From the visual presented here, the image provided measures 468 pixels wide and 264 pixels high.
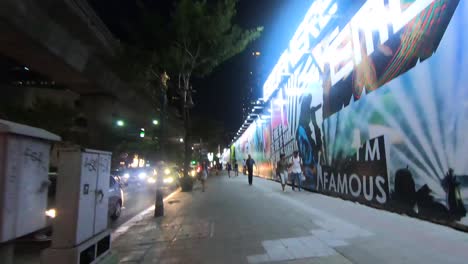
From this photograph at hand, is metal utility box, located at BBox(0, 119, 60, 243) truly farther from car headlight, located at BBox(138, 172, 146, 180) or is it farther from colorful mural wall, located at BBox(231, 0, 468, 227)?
car headlight, located at BBox(138, 172, 146, 180)

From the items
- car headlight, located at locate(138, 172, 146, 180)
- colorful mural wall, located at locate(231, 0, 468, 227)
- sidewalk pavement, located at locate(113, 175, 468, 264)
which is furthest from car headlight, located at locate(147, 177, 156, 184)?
→ sidewalk pavement, located at locate(113, 175, 468, 264)

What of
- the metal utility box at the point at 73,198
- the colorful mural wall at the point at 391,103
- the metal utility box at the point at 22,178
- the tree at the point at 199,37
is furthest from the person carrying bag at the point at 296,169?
the metal utility box at the point at 22,178

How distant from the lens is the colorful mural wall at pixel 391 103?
Answer: 6227mm

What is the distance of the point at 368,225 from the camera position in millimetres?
7316

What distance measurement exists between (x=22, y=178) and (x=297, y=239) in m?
4.67

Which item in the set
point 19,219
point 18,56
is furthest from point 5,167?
point 18,56

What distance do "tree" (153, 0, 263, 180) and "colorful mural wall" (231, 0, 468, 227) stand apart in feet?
10.4

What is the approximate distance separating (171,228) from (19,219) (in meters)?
5.43

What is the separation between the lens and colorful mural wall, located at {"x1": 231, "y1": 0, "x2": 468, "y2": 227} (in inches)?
245

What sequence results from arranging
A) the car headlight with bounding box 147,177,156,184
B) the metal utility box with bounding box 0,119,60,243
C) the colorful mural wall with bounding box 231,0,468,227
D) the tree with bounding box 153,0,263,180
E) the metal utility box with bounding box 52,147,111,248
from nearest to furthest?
the metal utility box with bounding box 0,119,60,243, the metal utility box with bounding box 52,147,111,248, the colorful mural wall with bounding box 231,0,468,227, the tree with bounding box 153,0,263,180, the car headlight with bounding box 147,177,156,184

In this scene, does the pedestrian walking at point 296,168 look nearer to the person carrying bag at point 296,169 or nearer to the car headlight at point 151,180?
the person carrying bag at point 296,169

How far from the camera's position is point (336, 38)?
38.3ft

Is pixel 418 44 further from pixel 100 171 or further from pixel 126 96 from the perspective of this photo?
pixel 126 96

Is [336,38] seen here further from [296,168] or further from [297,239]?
[297,239]
